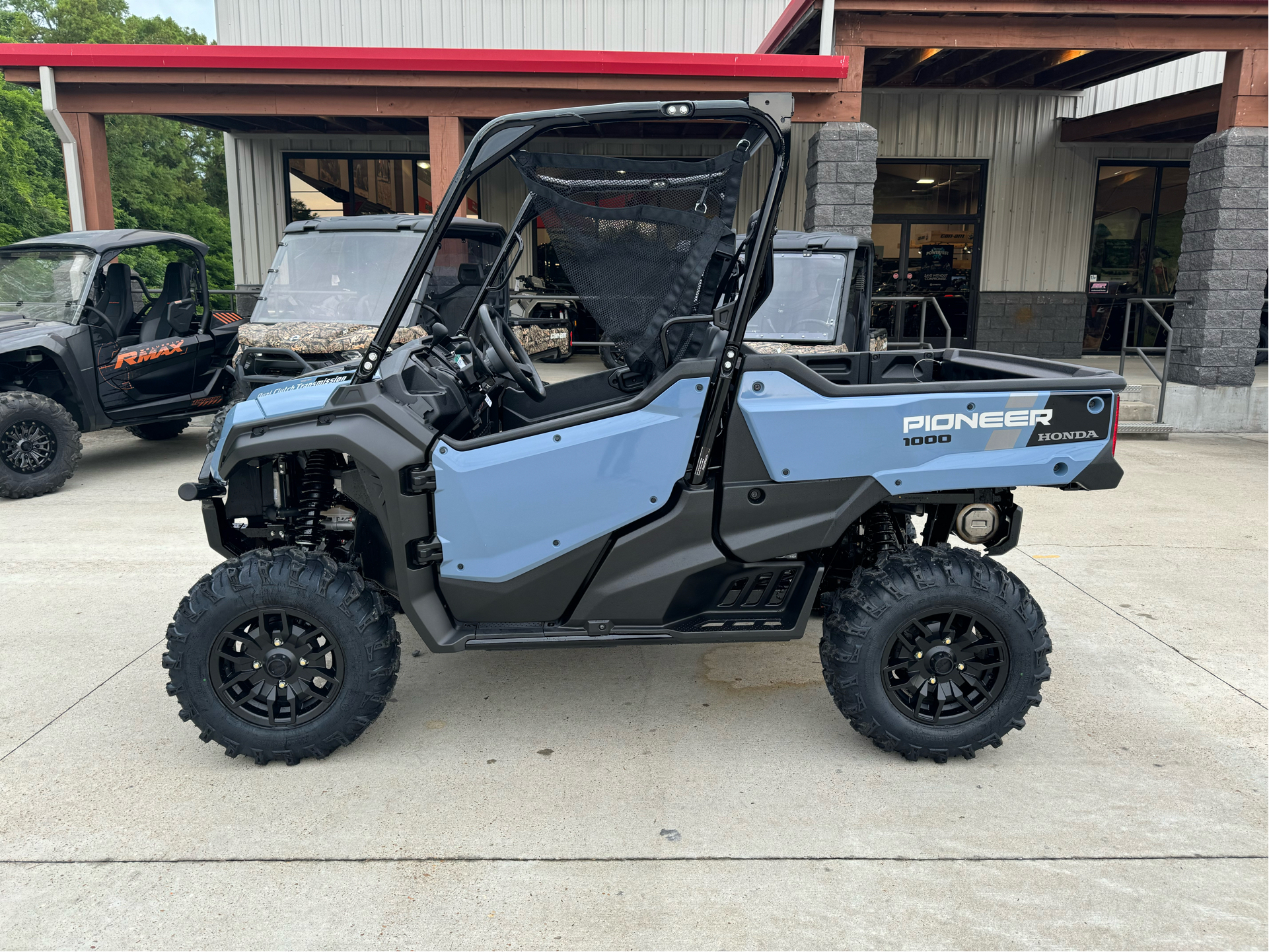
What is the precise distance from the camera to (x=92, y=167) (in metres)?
10.7

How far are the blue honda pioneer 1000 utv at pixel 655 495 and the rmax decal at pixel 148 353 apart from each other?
5.22m

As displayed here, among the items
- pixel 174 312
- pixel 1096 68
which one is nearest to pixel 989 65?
pixel 1096 68

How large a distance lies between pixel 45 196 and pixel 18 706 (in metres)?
20.9

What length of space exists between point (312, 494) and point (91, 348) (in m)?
5.25

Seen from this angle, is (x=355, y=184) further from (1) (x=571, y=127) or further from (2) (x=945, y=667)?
(2) (x=945, y=667)

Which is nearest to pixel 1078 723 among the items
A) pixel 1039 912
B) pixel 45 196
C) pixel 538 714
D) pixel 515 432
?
pixel 1039 912

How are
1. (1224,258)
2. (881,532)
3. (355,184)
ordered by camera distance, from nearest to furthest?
(881,532)
(1224,258)
(355,184)

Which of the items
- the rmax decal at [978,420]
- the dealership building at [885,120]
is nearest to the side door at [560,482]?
the rmax decal at [978,420]

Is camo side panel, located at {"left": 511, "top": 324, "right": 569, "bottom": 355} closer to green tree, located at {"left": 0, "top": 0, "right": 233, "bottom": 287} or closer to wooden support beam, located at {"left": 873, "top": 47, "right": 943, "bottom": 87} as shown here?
wooden support beam, located at {"left": 873, "top": 47, "right": 943, "bottom": 87}

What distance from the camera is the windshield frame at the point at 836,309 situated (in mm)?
6660

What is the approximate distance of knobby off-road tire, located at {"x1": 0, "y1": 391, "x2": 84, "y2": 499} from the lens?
6902 mm

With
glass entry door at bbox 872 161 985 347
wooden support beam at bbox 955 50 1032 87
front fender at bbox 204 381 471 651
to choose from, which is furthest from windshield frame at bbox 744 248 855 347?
glass entry door at bbox 872 161 985 347

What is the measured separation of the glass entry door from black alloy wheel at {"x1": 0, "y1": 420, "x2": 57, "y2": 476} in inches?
498

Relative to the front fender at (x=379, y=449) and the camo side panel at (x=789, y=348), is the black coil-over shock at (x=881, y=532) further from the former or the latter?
the camo side panel at (x=789, y=348)
